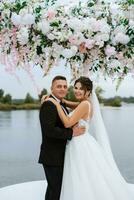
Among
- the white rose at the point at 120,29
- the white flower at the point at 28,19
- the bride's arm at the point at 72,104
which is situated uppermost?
the white flower at the point at 28,19

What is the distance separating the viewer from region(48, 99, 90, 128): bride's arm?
559 cm

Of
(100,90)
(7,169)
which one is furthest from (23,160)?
(100,90)

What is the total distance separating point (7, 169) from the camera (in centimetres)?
1274

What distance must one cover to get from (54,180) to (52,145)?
0.40 metres

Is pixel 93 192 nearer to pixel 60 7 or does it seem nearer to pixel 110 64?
pixel 110 64

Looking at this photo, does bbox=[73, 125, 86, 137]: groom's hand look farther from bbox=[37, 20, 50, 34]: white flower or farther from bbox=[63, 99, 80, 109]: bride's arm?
bbox=[37, 20, 50, 34]: white flower

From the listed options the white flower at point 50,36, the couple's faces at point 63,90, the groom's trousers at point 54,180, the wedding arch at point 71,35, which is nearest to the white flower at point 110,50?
the wedding arch at point 71,35

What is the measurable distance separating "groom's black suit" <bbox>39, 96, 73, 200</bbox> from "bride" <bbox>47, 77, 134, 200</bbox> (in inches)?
4.9

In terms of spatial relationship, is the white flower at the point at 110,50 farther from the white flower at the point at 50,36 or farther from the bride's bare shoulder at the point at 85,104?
the bride's bare shoulder at the point at 85,104

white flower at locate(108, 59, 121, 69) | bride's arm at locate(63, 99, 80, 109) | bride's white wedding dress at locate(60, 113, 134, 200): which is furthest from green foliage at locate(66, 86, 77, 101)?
white flower at locate(108, 59, 121, 69)

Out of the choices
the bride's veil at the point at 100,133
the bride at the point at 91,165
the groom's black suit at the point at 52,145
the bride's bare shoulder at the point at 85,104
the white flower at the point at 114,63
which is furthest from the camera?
the white flower at the point at 114,63

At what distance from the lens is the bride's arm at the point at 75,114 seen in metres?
5.59

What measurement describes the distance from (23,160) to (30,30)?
Answer: 26.0 ft

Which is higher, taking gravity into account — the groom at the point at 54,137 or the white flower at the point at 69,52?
the white flower at the point at 69,52
